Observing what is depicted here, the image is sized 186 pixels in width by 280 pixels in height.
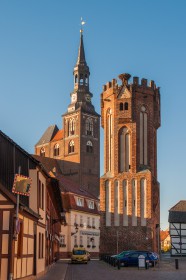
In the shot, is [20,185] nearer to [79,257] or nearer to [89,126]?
[79,257]

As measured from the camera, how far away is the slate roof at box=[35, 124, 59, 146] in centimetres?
14100

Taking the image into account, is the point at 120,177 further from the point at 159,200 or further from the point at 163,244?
the point at 163,244

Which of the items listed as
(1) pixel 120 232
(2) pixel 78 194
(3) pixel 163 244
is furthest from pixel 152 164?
(3) pixel 163 244

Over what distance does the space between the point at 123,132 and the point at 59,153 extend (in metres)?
70.6

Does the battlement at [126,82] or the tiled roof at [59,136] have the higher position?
the tiled roof at [59,136]

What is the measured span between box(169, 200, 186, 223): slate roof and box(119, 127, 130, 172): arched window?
1523cm

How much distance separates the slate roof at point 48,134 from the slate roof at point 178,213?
63.2 m

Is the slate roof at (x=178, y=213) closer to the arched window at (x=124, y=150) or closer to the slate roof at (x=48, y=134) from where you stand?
the arched window at (x=124, y=150)

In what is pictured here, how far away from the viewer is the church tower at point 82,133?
12606cm

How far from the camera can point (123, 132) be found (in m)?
64.5

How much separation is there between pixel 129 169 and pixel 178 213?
17.3 m

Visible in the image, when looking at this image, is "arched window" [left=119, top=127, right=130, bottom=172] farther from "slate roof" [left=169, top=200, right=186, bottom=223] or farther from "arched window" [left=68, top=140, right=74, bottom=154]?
"arched window" [left=68, top=140, right=74, bottom=154]

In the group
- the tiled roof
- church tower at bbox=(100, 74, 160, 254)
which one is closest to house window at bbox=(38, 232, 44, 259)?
church tower at bbox=(100, 74, 160, 254)

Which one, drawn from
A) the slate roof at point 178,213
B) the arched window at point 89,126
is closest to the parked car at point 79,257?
the slate roof at point 178,213
